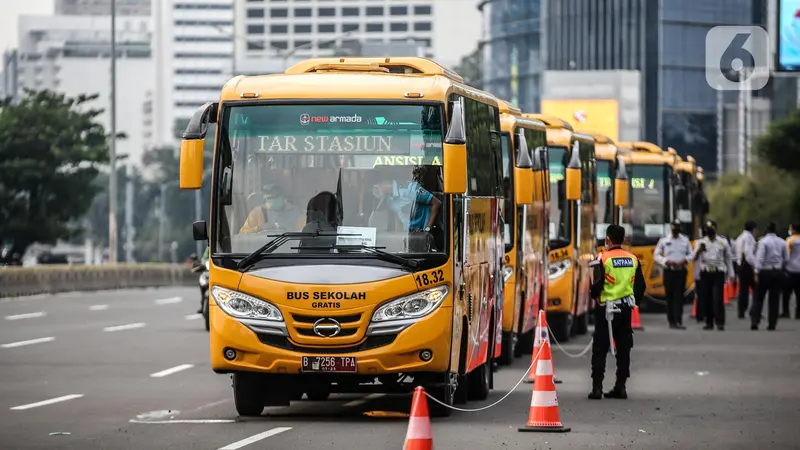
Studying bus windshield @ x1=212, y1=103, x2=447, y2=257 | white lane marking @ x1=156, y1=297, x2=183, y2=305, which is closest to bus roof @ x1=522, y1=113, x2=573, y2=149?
bus windshield @ x1=212, y1=103, x2=447, y2=257

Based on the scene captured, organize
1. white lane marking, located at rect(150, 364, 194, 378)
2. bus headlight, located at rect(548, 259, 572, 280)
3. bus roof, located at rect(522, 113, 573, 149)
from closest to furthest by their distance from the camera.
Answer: white lane marking, located at rect(150, 364, 194, 378) → bus headlight, located at rect(548, 259, 572, 280) → bus roof, located at rect(522, 113, 573, 149)

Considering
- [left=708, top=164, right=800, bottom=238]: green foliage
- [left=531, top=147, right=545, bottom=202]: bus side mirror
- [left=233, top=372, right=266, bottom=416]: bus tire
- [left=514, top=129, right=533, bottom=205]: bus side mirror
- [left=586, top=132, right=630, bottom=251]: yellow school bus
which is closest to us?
[left=233, top=372, right=266, bottom=416]: bus tire

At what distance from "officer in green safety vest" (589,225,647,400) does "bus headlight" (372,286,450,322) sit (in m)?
3.14

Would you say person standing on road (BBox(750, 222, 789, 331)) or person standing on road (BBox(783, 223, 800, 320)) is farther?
person standing on road (BBox(783, 223, 800, 320))

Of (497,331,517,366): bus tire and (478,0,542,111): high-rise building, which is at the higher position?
(478,0,542,111): high-rise building

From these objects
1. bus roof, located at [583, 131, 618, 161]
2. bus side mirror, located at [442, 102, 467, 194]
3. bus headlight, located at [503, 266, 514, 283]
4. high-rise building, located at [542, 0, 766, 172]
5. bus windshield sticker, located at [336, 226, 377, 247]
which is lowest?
bus headlight, located at [503, 266, 514, 283]

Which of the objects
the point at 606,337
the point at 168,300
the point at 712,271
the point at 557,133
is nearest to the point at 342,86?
the point at 606,337

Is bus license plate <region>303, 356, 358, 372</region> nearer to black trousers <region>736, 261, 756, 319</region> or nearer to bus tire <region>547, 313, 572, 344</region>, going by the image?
bus tire <region>547, 313, 572, 344</region>

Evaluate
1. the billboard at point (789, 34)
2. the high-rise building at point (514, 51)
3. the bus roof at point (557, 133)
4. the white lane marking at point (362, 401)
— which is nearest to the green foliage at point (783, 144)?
the billboard at point (789, 34)

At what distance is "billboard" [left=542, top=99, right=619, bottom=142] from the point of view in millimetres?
Answer: 89312

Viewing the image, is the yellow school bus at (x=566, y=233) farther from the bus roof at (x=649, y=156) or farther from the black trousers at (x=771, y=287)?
the bus roof at (x=649, y=156)

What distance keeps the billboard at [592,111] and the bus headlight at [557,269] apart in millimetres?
59508

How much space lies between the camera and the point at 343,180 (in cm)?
1556

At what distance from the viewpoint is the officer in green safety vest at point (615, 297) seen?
1800 centimetres
